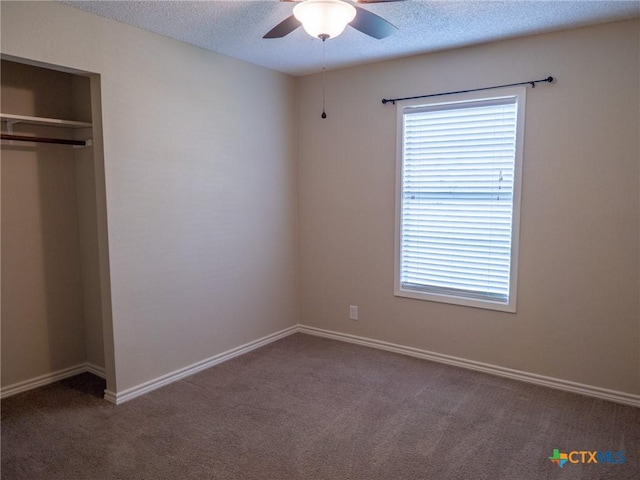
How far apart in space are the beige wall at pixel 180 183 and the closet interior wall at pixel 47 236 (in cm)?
46

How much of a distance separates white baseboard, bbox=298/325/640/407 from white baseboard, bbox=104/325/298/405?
0.45 meters

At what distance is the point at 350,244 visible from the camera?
161 inches

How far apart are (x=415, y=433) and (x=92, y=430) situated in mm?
1873

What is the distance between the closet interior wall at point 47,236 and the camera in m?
3.08

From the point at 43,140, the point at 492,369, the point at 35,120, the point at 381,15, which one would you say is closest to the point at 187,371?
the point at 43,140

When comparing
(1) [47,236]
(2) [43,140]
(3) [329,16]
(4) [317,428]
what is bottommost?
(4) [317,428]

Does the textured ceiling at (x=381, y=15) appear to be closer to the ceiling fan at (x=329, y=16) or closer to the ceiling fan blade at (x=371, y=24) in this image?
the ceiling fan blade at (x=371, y=24)

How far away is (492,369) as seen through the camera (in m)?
3.45

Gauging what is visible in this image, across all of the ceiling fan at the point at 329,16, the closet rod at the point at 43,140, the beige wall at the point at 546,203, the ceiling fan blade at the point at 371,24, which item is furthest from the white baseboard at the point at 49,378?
the ceiling fan blade at the point at 371,24

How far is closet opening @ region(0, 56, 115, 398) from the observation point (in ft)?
9.87

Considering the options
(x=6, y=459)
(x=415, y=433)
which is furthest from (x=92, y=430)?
(x=415, y=433)

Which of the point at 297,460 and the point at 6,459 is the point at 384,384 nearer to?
the point at 297,460

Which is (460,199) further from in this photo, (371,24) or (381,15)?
(371,24)

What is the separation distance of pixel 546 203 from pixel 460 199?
0.60m
